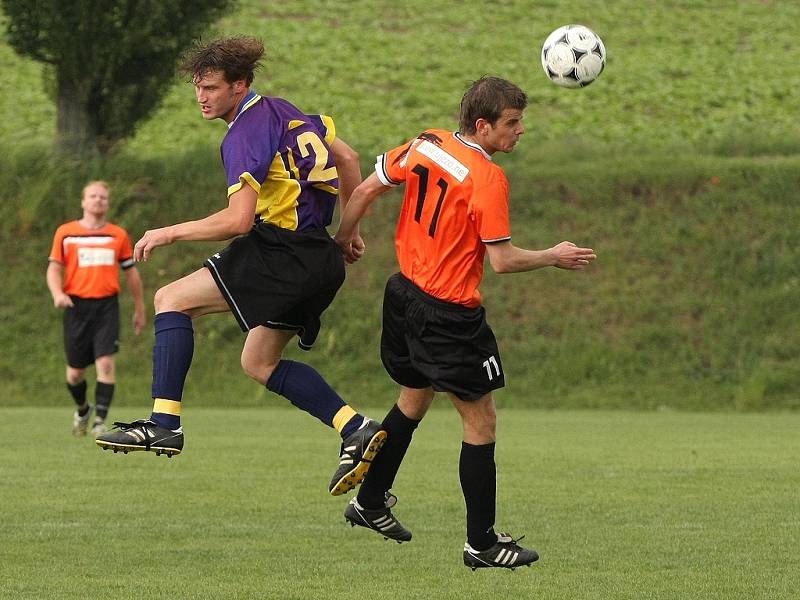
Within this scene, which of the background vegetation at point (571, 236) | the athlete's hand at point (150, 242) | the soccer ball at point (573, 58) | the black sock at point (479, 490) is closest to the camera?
the athlete's hand at point (150, 242)

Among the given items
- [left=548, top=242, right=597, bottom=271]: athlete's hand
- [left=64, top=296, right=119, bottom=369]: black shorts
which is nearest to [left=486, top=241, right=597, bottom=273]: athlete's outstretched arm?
[left=548, top=242, right=597, bottom=271]: athlete's hand

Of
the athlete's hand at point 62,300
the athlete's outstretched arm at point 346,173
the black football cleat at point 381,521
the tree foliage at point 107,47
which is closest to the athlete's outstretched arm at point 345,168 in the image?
the athlete's outstretched arm at point 346,173

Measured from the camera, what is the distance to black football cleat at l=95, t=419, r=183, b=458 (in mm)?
5961

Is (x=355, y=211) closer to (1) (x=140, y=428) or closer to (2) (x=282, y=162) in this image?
(2) (x=282, y=162)

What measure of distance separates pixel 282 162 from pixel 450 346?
109 centimetres

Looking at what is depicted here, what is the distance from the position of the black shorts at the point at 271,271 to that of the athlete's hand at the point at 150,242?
39 cm

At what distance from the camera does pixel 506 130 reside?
240 inches

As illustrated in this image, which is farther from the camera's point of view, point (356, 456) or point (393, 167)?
point (356, 456)

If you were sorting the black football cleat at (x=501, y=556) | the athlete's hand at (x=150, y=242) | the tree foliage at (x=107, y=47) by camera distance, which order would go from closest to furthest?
1. the athlete's hand at (x=150, y=242)
2. the black football cleat at (x=501, y=556)
3. the tree foliage at (x=107, y=47)

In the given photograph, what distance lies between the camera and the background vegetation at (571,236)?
19.4 m

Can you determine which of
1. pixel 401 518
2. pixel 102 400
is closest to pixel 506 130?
pixel 401 518

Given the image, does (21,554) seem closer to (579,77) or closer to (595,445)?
(579,77)

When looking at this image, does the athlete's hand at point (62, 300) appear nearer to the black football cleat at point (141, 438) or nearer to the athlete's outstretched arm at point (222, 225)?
the black football cleat at point (141, 438)

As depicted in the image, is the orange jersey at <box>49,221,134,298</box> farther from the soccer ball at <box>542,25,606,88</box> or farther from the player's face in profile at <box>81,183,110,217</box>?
the soccer ball at <box>542,25,606,88</box>
